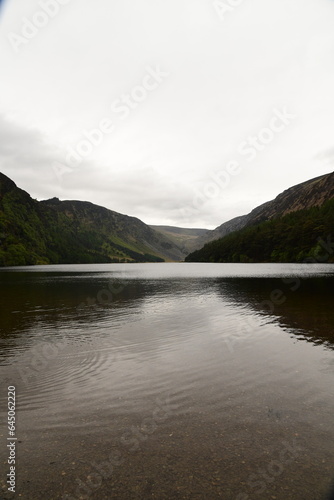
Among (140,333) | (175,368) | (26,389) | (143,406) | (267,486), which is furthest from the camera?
(140,333)

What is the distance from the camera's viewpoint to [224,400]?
1231 cm

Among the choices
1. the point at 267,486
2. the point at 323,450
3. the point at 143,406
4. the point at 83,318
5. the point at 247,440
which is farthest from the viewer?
the point at 83,318

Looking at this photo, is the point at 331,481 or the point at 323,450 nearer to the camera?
the point at 331,481

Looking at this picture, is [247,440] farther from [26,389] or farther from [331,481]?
[26,389]

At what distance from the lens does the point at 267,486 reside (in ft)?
24.5

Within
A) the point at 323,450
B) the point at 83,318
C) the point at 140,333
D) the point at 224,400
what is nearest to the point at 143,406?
the point at 224,400

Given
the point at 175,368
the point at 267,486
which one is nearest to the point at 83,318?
the point at 175,368

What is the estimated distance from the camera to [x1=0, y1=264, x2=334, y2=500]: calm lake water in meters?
7.61

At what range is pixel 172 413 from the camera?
11.2 meters

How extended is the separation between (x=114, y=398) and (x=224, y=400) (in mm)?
4627

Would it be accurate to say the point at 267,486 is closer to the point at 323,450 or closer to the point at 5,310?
the point at 323,450

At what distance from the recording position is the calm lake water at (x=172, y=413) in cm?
761

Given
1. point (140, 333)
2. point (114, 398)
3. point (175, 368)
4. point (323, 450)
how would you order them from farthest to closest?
point (140, 333) < point (175, 368) < point (114, 398) < point (323, 450)

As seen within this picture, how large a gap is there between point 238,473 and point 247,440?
1.65 m
